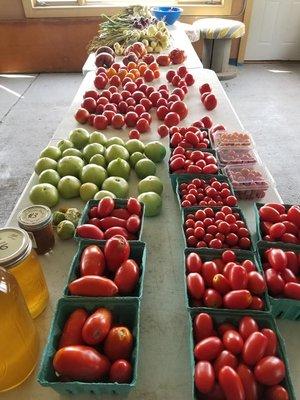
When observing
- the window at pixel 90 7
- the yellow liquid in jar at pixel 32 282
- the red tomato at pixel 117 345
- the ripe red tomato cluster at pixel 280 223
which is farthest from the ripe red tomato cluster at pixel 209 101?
the window at pixel 90 7

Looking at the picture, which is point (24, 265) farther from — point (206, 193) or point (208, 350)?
point (206, 193)

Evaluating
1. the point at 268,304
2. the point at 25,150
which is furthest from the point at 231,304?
the point at 25,150

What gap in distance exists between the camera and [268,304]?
0.80m

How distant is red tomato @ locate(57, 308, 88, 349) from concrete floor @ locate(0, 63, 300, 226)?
1.71m

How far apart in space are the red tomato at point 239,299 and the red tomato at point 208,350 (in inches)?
4.2

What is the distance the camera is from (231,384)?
63 centimetres

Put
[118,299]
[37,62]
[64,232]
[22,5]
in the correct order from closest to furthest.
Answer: [118,299]
[64,232]
[22,5]
[37,62]

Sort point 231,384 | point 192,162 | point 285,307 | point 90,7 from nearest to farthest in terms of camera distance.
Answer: point 231,384, point 285,307, point 192,162, point 90,7

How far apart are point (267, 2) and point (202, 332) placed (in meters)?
5.01

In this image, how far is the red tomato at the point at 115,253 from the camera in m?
0.87

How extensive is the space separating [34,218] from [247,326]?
618 millimetres

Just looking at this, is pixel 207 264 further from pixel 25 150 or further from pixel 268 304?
pixel 25 150

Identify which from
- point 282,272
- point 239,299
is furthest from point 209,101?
point 239,299

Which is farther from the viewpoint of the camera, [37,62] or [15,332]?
[37,62]
